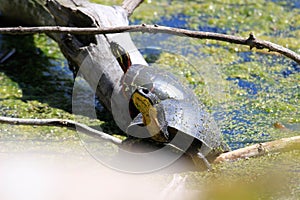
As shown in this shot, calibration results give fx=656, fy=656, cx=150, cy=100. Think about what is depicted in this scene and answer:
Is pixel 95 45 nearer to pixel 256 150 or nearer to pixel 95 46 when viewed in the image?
pixel 95 46

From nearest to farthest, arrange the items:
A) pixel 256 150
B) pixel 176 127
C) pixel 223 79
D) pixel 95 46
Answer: pixel 176 127 < pixel 256 150 < pixel 95 46 < pixel 223 79

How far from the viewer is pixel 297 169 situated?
2.76 meters

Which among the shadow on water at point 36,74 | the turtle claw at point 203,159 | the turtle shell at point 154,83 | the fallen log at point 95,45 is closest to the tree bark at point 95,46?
the fallen log at point 95,45

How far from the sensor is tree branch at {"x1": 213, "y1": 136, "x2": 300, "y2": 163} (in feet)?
9.27

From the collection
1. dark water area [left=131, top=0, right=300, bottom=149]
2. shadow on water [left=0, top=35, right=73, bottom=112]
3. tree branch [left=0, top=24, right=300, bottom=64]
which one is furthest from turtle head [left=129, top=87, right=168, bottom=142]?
shadow on water [left=0, top=35, right=73, bottom=112]

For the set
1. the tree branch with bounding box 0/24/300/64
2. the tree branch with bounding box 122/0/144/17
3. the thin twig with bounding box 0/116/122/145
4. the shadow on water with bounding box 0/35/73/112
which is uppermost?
the tree branch with bounding box 0/24/300/64

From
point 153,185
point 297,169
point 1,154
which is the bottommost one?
point 1,154

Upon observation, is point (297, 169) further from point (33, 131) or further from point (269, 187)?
point (33, 131)

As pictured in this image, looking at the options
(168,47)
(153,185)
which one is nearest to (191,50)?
(168,47)

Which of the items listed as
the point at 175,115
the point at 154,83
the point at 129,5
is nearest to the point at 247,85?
the point at 129,5

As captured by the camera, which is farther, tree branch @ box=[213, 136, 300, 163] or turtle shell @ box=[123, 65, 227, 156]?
tree branch @ box=[213, 136, 300, 163]

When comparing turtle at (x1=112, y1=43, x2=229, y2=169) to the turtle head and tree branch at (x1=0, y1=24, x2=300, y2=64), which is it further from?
tree branch at (x1=0, y1=24, x2=300, y2=64)

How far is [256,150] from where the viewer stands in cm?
282

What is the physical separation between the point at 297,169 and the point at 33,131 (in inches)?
48.5
